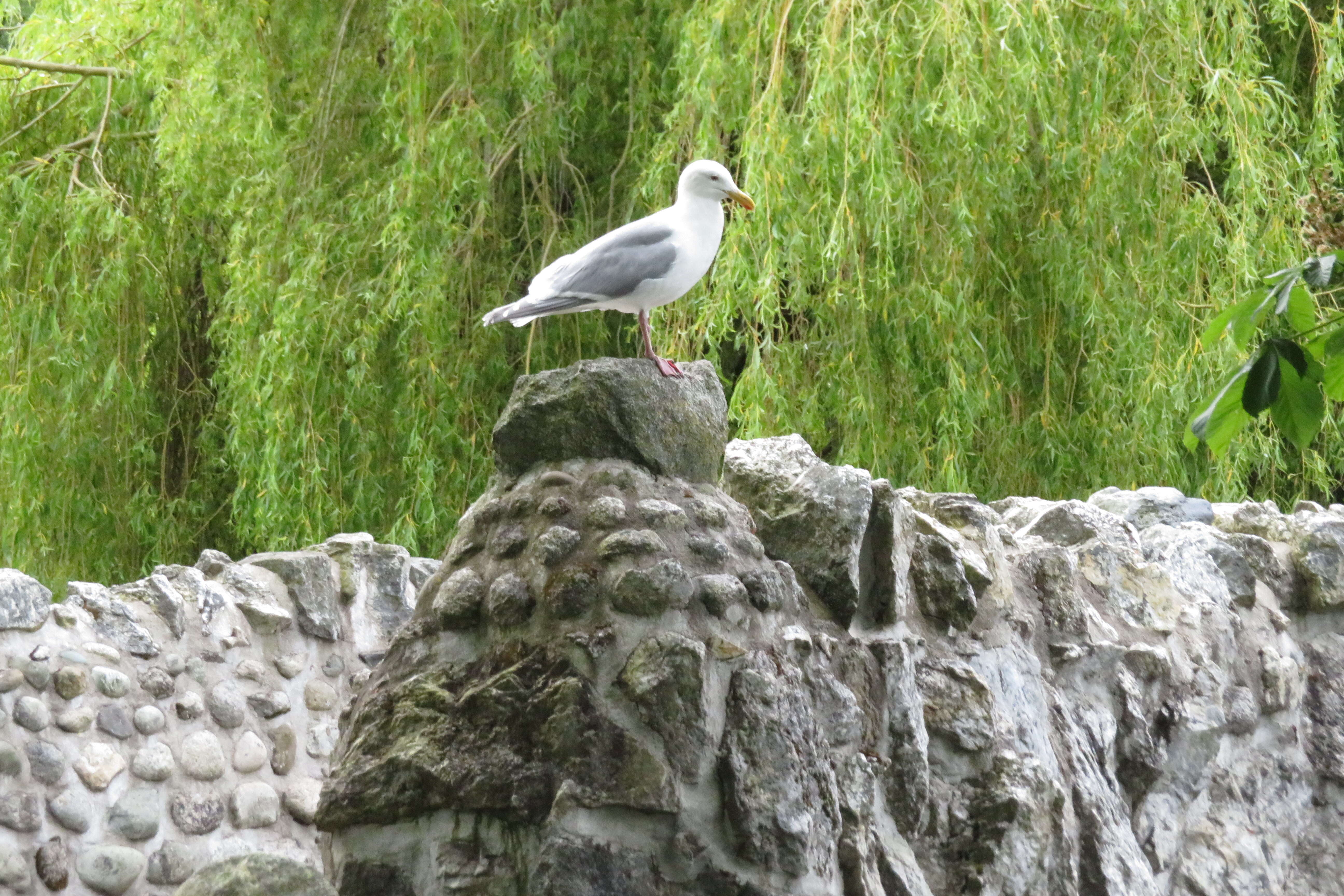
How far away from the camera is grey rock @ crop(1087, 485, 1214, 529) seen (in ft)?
12.9

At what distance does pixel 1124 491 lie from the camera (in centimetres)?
415

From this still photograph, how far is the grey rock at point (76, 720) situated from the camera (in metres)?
3.17

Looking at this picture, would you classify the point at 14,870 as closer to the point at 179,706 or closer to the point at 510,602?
the point at 179,706

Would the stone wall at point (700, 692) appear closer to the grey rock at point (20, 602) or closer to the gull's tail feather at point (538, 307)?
Answer: the grey rock at point (20, 602)

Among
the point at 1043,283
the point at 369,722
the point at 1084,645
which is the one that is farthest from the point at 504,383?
the point at 369,722

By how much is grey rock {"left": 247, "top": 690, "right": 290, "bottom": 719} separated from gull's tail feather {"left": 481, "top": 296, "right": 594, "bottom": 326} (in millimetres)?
1256

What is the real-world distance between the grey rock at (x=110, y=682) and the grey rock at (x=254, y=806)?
1.17 ft

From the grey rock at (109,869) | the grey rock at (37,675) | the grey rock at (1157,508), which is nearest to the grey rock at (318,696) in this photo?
the grey rock at (109,869)

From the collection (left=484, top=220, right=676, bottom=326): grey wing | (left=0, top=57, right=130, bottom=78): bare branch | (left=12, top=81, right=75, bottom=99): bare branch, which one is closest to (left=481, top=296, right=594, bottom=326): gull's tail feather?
(left=484, top=220, right=676, bottom=326): grey wing

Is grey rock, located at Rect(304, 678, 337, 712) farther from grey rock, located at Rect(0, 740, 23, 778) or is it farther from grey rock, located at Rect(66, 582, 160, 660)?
grey rock, located at Rect(0, 740, 23, 778)

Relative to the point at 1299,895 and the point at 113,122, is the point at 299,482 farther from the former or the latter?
the point at 1299,895

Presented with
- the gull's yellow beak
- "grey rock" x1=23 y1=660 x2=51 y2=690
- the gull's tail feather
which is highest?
the gull's yellow beak

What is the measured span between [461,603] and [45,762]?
1302 mm

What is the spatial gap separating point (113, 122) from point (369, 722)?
5406 mm
